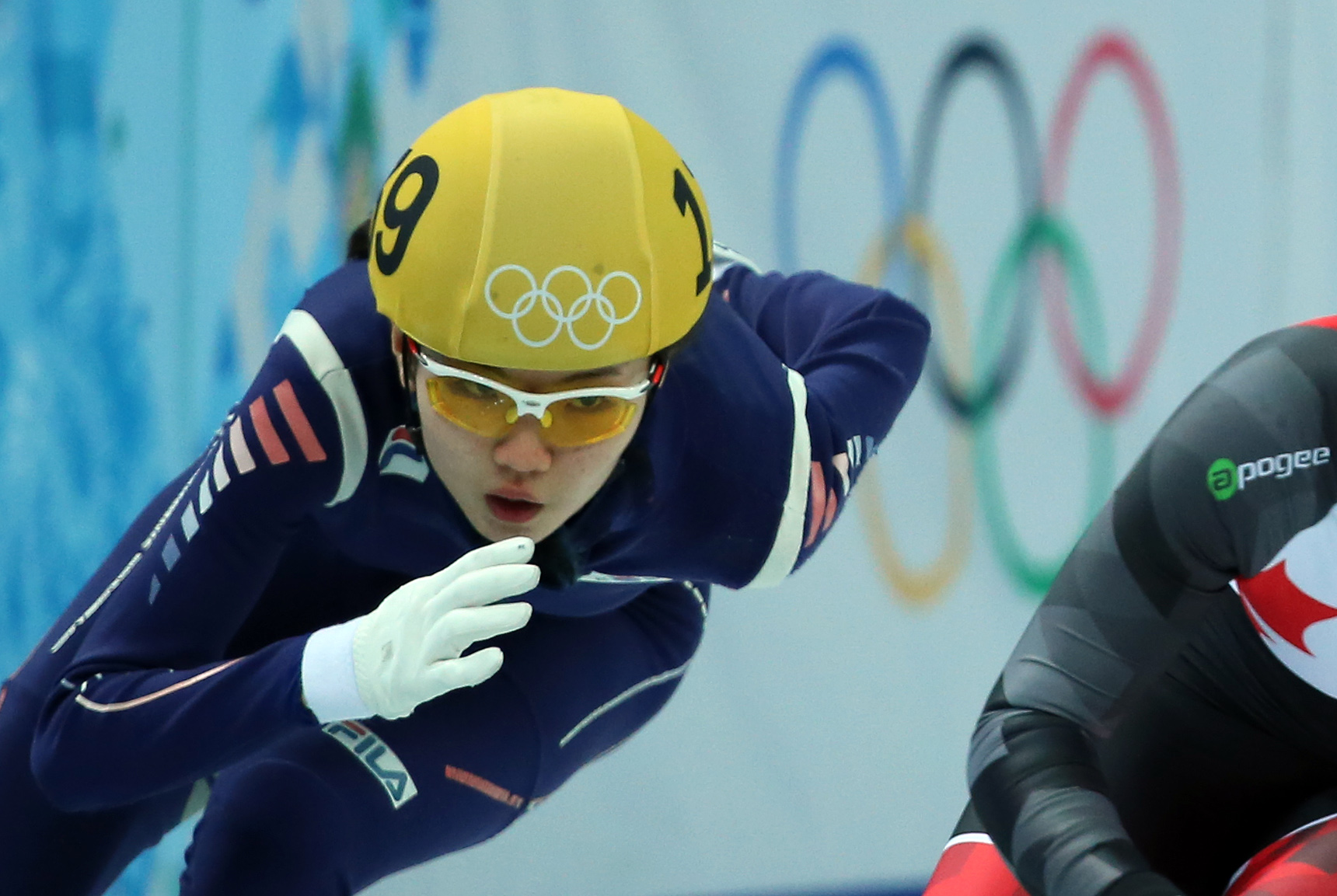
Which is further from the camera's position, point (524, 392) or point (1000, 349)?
point (1000, 349)

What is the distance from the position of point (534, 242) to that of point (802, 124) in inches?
89.4

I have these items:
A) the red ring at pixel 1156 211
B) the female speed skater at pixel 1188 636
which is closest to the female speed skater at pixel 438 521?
the female speed skater at pixel 1188 636

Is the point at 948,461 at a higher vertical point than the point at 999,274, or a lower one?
lower

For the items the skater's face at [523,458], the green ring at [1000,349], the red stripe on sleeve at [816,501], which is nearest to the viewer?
the skater's face at [523,458]

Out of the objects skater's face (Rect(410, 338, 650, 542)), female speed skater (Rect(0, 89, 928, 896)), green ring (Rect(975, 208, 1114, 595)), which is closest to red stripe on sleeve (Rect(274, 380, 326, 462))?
female speed skater (Rect(0, 89, 928, 896))

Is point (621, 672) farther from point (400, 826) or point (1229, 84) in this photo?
point (1229, 84)

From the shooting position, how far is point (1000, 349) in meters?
3.80

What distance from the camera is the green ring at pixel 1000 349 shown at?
3797 mm

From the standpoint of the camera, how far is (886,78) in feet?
12.2

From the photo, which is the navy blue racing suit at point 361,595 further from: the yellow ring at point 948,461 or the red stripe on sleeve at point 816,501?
the yellow ring at point 948,461

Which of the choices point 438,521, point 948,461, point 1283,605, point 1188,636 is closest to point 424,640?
point 438,521

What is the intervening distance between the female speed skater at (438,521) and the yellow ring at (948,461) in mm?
1700

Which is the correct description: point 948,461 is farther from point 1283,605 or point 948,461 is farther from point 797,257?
point 1283,605

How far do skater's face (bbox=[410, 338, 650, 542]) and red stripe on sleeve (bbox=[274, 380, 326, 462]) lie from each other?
0.36 feet
